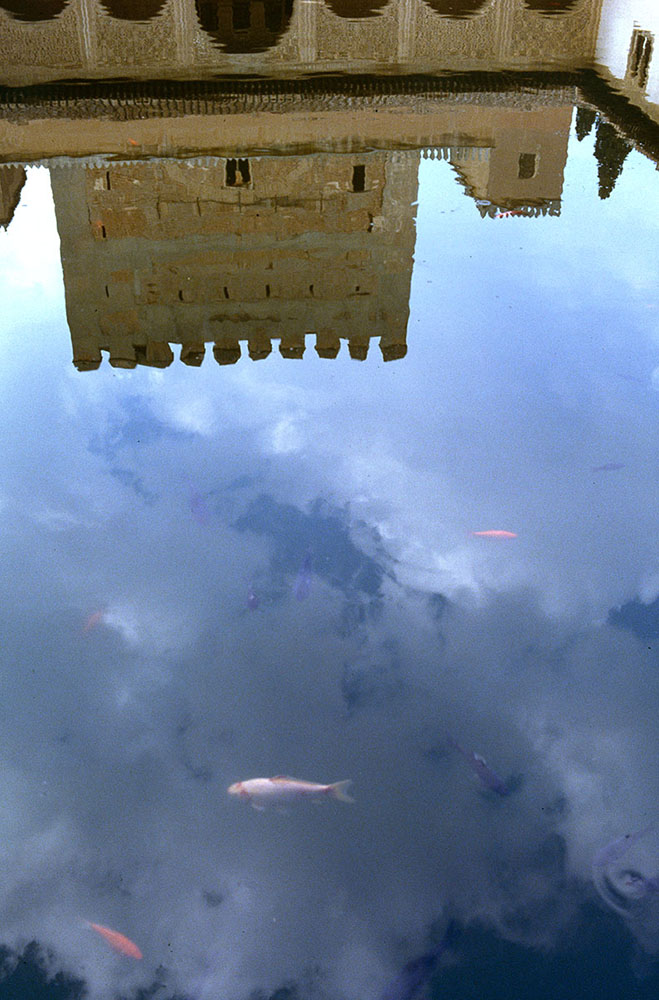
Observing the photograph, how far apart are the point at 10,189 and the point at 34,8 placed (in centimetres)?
1041

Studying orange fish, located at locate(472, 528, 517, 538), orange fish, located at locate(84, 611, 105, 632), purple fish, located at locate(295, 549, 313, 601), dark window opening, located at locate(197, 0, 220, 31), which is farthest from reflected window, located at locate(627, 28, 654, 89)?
orange fish, located at locate(84, 611, 105, 632)

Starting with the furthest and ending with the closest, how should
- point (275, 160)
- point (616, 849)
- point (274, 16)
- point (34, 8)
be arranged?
point (274, 16), point (34, 8), point (275, 160), point (616, 849)

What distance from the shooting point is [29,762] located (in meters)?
2.93

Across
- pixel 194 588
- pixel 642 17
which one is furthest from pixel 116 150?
pixel 642 17

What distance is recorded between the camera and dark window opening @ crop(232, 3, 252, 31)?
16.9 meters

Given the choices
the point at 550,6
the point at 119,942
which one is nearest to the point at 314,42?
the point at 550,6

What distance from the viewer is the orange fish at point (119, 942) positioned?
95.6 inches

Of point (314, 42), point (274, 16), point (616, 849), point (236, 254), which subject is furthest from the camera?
point (274, 16)

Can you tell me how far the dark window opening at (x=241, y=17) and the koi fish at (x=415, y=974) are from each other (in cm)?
1748

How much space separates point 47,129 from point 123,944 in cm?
970

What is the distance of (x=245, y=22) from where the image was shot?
17094mm

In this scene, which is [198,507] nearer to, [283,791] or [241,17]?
[283,791]

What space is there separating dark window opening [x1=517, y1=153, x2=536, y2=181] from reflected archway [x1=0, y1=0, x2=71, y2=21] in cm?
1053

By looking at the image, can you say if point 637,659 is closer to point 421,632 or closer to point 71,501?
point 421,632
